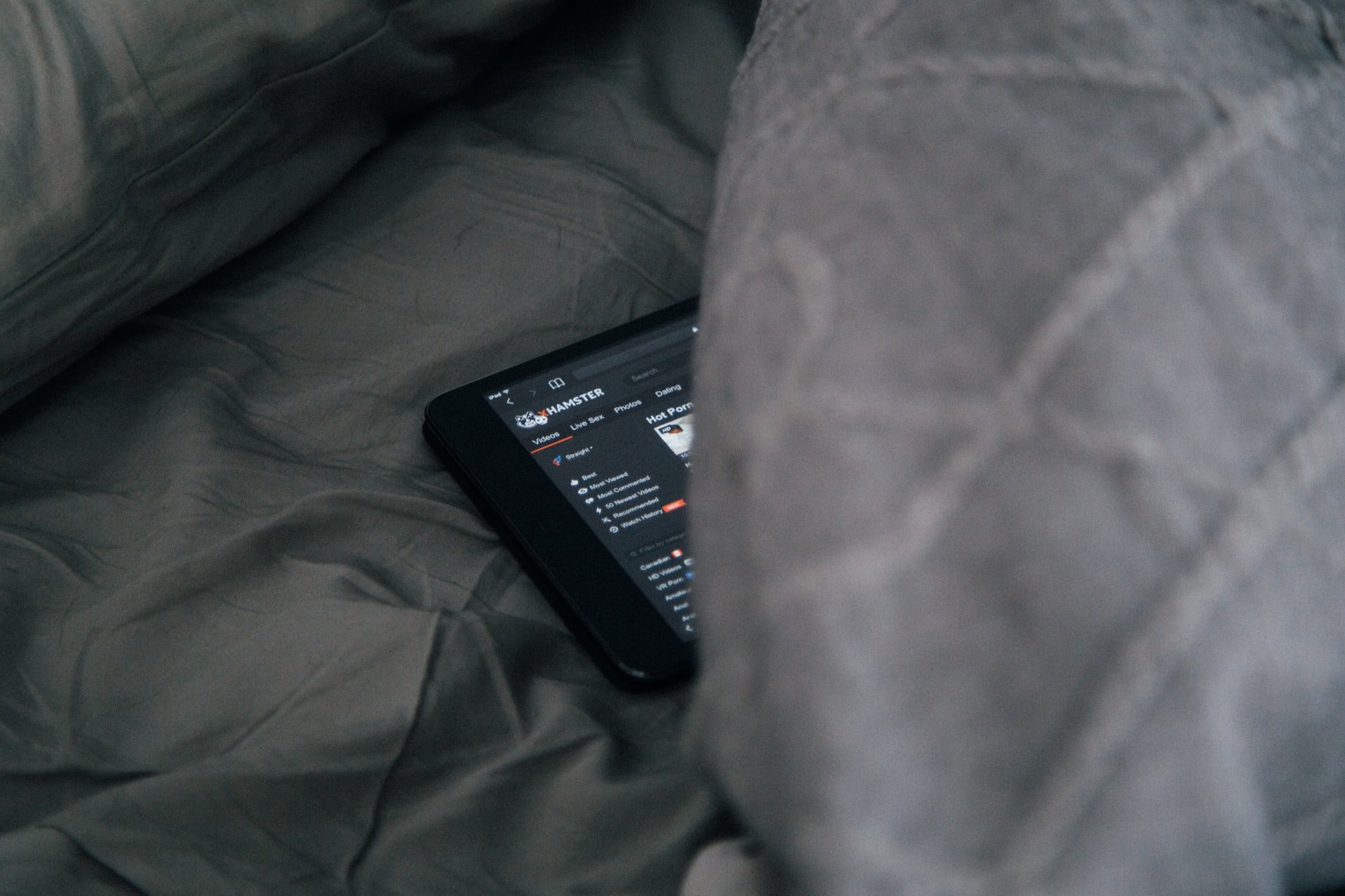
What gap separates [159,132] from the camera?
0.48 m

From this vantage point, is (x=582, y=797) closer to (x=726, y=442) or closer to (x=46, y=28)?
(x=726, y=442)

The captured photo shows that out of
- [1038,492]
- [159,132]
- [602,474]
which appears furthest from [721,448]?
[159,132]

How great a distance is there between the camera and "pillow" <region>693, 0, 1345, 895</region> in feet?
0.72

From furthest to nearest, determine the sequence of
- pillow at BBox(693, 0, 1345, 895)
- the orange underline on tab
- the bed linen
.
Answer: the orange underline on tab < the bed linen < pillow at BBox(693, 0, 1345, 895)

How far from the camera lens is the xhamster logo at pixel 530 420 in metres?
0.47

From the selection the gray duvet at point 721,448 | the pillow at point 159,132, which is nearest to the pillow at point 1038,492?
the gray duvet at point 721,448

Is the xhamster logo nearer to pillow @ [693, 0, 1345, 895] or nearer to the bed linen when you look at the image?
the bed linen

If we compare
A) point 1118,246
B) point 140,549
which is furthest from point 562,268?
point 1118,246

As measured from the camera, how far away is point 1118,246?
0.79ft

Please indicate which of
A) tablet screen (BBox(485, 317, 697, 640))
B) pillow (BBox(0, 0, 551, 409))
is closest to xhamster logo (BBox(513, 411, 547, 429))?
tablet screen (BBox(485, 317, 697, 640))

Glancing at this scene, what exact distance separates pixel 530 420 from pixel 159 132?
192 millimetres

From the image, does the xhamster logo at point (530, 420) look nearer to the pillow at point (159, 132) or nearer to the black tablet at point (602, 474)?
the black tablet at point (602, 474)

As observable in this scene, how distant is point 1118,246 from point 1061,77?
0.17ft

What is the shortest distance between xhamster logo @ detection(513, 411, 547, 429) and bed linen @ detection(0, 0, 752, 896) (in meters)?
0.04
